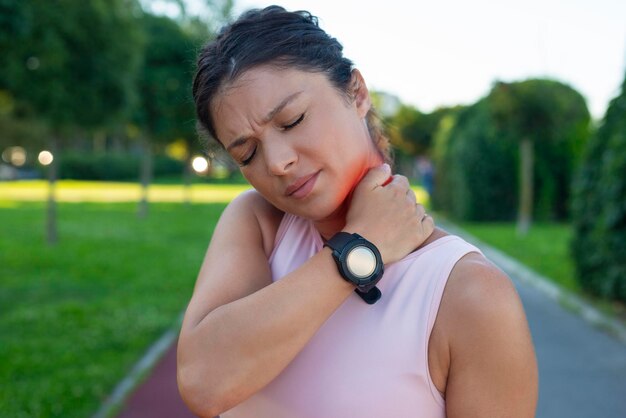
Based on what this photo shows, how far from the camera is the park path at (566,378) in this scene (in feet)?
17.4

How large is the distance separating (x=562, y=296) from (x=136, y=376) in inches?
220

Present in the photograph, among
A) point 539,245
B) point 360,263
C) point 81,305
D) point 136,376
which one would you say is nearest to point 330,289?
point 360,263

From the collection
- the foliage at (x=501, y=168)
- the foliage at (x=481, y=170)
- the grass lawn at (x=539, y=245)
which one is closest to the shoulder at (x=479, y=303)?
the grass lawn at (x=539, y=245)

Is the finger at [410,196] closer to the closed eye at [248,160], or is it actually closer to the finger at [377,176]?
the finger at [377,176]

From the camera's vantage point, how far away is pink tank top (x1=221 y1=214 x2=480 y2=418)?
142 centimetres

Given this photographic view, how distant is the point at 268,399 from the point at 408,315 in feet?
1.12

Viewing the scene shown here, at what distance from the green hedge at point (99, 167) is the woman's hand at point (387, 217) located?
182ft

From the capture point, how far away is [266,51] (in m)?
1.51

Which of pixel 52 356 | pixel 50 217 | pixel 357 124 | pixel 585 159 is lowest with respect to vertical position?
pixel 50 217

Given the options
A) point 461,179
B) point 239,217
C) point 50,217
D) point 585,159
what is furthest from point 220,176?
point 239,217

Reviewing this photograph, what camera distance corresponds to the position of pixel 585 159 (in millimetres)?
9445

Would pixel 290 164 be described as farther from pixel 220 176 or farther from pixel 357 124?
pixel 220 176

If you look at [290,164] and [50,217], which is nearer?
[290,164]

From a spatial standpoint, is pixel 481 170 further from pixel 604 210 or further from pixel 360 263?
pixel 360 263
